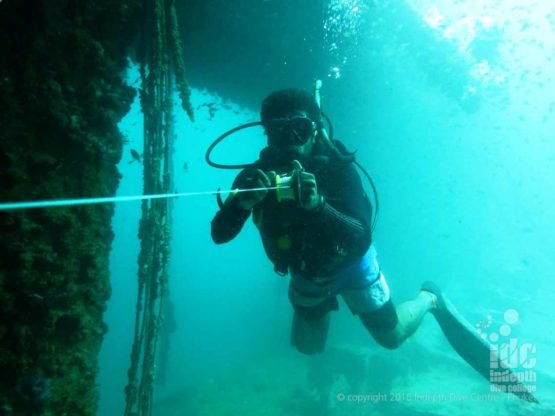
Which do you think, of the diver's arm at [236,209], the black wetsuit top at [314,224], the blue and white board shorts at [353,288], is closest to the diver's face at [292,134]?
the black wetsuit top at [314,224]

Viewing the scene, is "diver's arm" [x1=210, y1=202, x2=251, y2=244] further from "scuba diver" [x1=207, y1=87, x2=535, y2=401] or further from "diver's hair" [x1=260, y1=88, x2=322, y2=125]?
"diver's hair" [x1=260, y1=88, x2=322, y2=125]

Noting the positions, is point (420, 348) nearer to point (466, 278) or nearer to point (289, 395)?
point (289, 395)

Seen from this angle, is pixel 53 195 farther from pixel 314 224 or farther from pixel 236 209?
pixel 314 224

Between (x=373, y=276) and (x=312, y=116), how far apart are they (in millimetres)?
2244

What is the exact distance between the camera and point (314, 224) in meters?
3.33

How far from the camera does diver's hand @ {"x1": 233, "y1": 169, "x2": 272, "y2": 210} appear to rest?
2.66 m

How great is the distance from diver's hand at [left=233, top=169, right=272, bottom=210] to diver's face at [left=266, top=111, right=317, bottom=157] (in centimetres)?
47

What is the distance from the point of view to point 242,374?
60.7ft

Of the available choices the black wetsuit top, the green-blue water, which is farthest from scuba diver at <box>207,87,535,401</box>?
the green-blue water

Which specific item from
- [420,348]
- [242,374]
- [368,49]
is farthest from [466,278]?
[368,49]

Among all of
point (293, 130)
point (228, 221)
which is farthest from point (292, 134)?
point (228, 221)

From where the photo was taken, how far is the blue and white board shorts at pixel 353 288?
162 inches

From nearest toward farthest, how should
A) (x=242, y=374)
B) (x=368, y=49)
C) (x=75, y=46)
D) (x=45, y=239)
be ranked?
1. (x=45, y=239)
2. (x=75, y=46)
3. (x=368, y=49)
4. (x=242, y=374)

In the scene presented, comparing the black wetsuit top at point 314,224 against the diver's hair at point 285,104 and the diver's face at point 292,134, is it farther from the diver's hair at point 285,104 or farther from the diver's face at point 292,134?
the diver's hair at point 285,104
